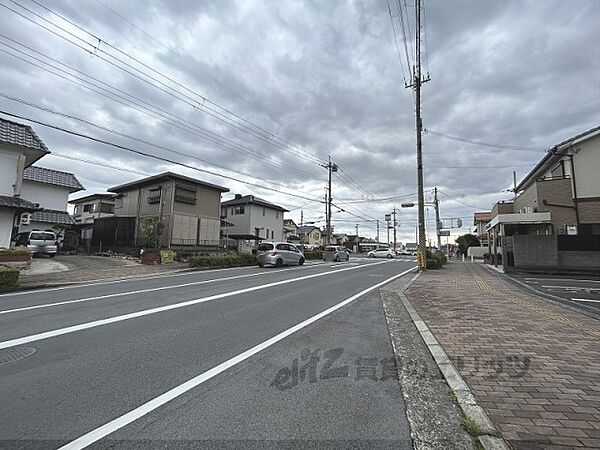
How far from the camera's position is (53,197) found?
28391mm

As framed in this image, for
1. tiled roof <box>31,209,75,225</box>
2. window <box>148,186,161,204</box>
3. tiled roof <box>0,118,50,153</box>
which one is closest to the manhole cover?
tiled roof <box>0,118,50,153</box>

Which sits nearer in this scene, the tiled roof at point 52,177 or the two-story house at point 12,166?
the two-story house at point 12,166

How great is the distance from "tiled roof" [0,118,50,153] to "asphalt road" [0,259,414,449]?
14080 millimetres

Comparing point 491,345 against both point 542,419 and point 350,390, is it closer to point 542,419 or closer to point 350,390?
point 542,419

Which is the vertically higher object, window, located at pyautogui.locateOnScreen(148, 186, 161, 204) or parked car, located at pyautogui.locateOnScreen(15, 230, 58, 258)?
window, located at pyautogui.locateOnScreen(148, 186, 161, 204)

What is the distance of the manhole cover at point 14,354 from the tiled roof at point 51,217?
91.0ft

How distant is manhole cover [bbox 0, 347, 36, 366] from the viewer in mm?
4117

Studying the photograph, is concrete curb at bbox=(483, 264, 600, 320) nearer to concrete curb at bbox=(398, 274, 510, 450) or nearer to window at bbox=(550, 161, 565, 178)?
concrete curb at bbox=(398, 274, 510, 450)

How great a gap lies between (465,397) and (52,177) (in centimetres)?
3464

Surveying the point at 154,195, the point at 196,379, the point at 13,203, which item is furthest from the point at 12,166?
the point at 196,379

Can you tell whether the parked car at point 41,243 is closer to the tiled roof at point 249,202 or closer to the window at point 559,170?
the tiled roof at point 249,202

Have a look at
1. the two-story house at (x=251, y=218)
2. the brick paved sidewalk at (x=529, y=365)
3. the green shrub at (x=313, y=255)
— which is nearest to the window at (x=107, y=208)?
the two-story house at (x=251, y=218)

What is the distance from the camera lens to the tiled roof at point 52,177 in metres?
27.1

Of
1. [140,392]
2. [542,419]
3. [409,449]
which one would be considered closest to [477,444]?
[409,449]
